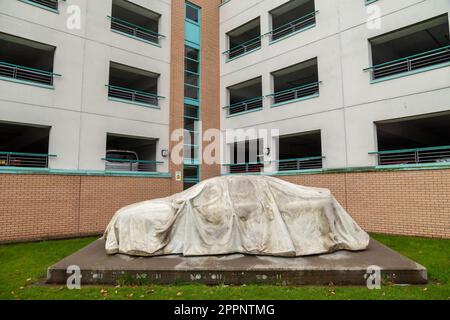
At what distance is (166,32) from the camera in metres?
14.9

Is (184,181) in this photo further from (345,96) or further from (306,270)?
(306,270)

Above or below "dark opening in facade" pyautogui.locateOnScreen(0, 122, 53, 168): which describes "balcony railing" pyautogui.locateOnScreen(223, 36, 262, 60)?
above

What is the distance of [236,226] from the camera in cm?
597

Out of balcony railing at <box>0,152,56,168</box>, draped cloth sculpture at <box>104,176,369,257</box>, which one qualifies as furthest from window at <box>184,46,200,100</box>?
draped cloth sculpture at <box>104,176,369,257</box>

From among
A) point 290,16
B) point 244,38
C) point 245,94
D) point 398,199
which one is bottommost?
point 398,199

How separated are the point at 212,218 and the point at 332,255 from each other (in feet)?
8.14

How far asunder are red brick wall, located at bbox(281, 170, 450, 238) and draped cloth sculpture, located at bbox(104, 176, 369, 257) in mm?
4745

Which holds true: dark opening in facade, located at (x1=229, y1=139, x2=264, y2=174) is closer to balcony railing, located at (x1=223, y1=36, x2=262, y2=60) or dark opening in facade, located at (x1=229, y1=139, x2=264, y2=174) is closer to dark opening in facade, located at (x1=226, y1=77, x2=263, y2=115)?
dark opening in facade, located at (x1=226, y1=77, x2=263, y2=115)

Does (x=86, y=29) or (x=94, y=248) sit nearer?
(x=94, y=248)

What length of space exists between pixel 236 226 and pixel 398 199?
7.03 meters

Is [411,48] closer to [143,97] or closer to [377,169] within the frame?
[377,169]

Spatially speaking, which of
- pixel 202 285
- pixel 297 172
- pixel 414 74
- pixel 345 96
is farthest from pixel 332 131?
pixel 202 285

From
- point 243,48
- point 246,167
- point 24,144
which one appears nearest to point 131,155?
point 246,167

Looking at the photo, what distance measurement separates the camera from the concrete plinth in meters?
5.02
